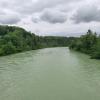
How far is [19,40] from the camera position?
230 feet

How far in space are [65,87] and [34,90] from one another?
2275 millimetres

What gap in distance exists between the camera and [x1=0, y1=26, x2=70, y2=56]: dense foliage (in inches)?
2193

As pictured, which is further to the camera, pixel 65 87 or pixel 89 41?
pixel 89 41

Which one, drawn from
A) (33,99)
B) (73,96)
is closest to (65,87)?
(73,96)

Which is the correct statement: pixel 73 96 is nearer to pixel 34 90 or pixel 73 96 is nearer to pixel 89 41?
pixel 34 90

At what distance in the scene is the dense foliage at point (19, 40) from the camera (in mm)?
55713

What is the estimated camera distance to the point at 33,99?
12055 millimetres

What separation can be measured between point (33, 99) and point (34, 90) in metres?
2.16

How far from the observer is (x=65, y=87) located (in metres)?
15.1

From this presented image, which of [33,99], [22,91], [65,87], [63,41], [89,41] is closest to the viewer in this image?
[33,99]

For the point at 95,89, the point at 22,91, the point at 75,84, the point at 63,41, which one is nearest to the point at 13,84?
the point at 22,91

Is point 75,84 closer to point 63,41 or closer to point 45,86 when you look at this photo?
point 45,86

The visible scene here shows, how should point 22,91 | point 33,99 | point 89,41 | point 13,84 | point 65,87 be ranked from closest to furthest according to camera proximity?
point 33,99 → point 22,91 → point 65,87 → point 13,84 → point 89,41

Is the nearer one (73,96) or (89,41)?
(73,96)
